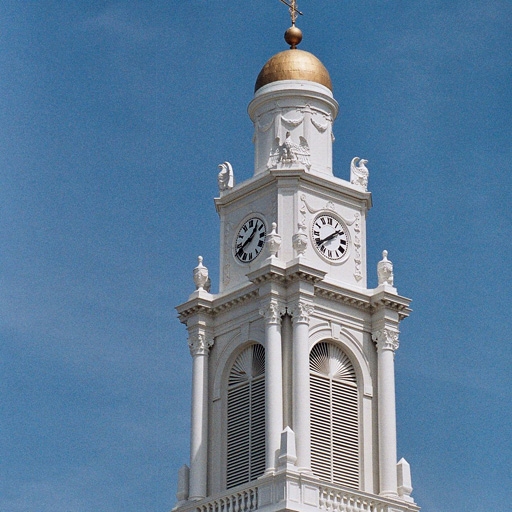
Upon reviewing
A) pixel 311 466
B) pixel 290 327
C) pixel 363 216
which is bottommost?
pixel 311 466

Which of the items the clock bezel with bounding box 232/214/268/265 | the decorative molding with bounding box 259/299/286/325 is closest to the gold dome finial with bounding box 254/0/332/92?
the clock bezel with bounding box 232/214/268/265

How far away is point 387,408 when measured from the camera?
5853cm

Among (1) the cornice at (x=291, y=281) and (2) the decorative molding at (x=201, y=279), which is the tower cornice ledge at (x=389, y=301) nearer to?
(1) the cornice at (x=291, y=281)

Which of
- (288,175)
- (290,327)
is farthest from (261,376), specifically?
(288,175)

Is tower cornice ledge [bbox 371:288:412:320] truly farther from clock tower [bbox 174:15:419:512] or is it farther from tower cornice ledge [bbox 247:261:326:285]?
tower cornice ledge [bbox 247:261:326:285]

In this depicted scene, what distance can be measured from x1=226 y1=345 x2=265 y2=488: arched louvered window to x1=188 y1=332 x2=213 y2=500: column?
751 mm

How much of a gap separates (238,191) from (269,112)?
267cm

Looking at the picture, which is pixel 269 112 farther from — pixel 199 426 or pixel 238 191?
pixel 199 426

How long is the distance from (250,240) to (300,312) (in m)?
3.94

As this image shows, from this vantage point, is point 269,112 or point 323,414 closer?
point 323,414

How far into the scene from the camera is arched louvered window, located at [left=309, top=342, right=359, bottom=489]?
188 feet

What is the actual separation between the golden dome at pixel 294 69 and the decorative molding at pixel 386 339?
8.23 metres

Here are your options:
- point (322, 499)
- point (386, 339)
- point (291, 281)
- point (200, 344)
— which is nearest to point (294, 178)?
point (291, 281)

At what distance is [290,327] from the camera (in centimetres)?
5797
